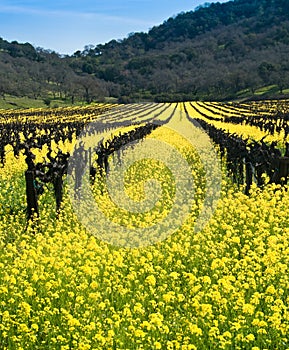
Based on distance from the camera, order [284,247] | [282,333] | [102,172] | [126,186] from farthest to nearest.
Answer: [102,172] → [126,186] → [284,247] → [282,333]

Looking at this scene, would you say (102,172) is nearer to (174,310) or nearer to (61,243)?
(61,243)

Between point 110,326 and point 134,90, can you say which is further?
point 134,90

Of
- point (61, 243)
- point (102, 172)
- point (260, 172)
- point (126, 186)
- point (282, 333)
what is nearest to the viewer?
point (282, 333)

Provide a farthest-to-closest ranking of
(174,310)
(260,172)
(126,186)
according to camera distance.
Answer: (126,186), (260,172), (174,310)

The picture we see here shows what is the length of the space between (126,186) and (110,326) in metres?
10.4

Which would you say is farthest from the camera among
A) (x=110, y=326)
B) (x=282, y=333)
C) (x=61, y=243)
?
(x=61, y=243)

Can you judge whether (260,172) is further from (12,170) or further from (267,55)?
(267,55)

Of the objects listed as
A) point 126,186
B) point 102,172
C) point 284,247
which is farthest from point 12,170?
point 284,247

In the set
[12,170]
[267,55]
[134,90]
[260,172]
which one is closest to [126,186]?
[260,172]

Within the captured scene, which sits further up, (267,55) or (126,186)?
(267,55)

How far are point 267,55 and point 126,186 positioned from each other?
171m

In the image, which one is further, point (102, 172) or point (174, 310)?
point (102, 172)

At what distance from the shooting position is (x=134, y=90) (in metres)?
164

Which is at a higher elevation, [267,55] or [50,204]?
[267,55]
